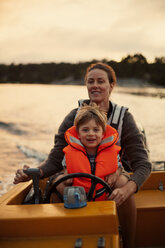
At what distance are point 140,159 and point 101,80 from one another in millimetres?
774

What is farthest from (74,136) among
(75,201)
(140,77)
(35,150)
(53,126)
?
(140,77)

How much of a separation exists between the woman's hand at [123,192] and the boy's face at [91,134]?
12.1 inches

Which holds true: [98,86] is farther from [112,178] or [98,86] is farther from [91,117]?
[112,178]

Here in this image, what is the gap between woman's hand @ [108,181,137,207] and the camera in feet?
5.44

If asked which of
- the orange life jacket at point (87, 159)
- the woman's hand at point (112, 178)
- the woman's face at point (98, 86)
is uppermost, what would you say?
the woman's face at point (98, 86)

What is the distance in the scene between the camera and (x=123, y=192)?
1725 mm

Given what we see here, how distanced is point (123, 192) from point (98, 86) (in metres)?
1.01

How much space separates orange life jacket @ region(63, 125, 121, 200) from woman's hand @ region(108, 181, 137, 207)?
0.27 ft

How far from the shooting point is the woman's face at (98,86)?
2416 mm

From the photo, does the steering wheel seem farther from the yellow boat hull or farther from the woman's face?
the woman's face

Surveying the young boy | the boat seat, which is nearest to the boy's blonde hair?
the young boy

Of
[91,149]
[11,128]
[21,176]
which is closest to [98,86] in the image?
[91,149]

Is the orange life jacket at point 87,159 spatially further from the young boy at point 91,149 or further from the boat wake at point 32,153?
the boat wake at point 32,153

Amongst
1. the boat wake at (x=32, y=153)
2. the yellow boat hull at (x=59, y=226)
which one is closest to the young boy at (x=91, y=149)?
the yellow boat hull at (x=59, y=226)
